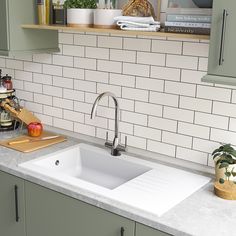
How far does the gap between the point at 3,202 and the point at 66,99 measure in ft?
2.56

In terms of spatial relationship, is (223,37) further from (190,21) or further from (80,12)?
(80,12)

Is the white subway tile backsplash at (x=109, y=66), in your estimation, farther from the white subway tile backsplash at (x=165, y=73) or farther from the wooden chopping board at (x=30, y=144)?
the wooden chopping board at (x=30, y=144)

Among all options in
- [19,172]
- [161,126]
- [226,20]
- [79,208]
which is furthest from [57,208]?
[226,20]

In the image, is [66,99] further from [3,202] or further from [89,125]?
[3,202]

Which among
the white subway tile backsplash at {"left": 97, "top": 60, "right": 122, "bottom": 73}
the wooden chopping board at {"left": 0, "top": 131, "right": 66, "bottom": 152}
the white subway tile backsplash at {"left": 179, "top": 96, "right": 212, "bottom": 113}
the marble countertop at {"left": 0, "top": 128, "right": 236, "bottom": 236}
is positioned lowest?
the marble countertop at {"left": 0, "top": 128, "right": 236, "bottom": 236}

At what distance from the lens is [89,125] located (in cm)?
273

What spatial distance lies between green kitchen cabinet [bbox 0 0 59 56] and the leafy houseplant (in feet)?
4.21

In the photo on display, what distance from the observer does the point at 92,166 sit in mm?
2594

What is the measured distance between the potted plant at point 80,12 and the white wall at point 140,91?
21 cm

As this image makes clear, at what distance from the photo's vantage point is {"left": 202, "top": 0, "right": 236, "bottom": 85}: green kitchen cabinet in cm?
172

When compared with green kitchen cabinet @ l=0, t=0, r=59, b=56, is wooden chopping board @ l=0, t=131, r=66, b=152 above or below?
below

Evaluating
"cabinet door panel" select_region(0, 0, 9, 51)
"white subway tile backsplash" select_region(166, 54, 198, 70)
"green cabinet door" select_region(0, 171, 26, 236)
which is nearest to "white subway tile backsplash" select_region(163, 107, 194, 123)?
"white subway tile backsplash" select_region(166, 54, 198, 70)

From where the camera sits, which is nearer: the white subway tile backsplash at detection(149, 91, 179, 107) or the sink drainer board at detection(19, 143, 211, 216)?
the sink drainer board at detection(19, 143, 211, 216)

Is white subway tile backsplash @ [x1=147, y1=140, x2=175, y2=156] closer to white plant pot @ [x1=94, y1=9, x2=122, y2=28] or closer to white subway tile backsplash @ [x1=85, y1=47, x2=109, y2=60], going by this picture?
white subway tile backsplash @ [x1=85, y1=47, x2=109, y2=60]
